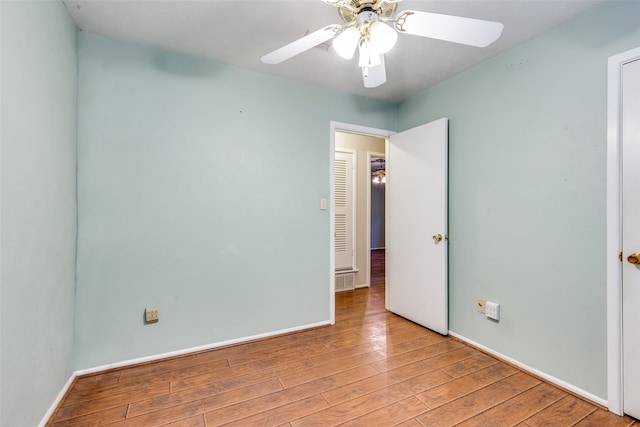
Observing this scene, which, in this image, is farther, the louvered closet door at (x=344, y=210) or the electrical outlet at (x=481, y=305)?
the louvered closet door at (x=344, y=210)

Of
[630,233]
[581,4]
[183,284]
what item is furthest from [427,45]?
[183,284]

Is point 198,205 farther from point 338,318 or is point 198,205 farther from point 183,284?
point 338,318

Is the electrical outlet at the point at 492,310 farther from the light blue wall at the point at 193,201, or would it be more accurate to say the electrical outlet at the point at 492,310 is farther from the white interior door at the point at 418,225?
the light blue wall at the point at 193,201

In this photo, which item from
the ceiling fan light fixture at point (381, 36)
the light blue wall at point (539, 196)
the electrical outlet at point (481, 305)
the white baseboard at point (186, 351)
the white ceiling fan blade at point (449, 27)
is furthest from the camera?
the electrical outlet at point (481, 305)

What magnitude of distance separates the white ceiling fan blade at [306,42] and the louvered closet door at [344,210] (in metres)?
2.63

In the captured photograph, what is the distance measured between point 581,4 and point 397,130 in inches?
69.2

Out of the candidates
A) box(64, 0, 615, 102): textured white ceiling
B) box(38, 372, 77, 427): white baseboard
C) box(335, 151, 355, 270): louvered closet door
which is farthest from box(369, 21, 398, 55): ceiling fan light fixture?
box(335, 151, 355, 270): louvered closet door

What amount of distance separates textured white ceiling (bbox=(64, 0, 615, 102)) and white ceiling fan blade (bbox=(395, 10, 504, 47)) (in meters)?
0.48

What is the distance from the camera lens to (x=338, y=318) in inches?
121

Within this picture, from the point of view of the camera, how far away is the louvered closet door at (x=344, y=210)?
4.11 meters

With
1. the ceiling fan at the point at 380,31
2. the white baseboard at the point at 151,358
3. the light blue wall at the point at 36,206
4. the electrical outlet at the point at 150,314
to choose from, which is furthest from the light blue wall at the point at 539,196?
the light blue wall at the point at 36,206

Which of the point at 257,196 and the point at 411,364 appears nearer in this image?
the point at 411,364

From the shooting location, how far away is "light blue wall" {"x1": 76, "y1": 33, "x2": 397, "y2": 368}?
2.03 metres

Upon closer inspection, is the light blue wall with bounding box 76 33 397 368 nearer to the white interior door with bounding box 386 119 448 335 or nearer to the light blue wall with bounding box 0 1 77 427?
the light blue wall with bounding box 0 1 77 427
